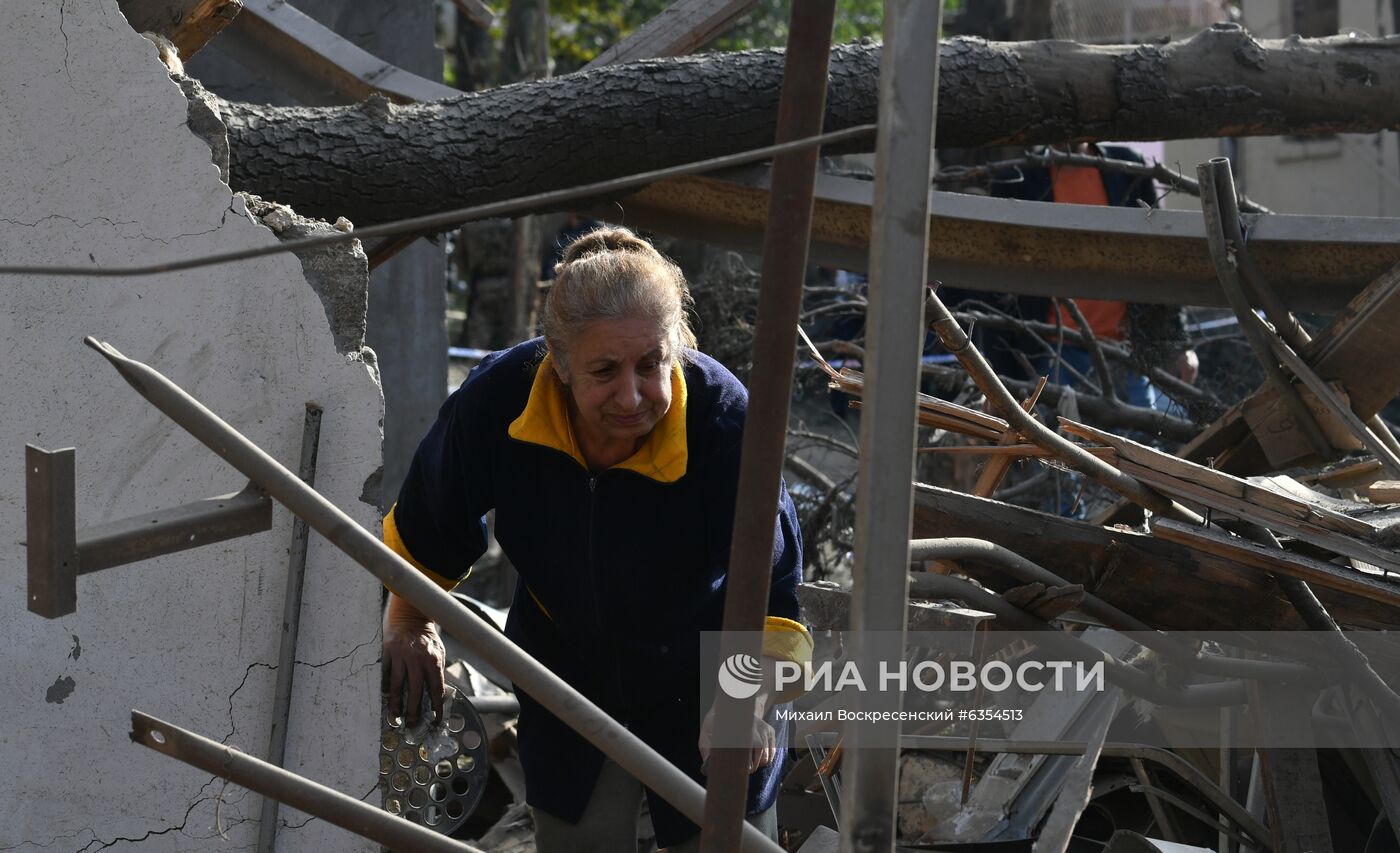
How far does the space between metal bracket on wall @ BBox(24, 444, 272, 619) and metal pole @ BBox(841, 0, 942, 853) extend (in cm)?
88

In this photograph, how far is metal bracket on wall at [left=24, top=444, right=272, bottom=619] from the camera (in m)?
1.65

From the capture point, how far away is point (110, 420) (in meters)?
2.58

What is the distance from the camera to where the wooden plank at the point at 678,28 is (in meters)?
4.97

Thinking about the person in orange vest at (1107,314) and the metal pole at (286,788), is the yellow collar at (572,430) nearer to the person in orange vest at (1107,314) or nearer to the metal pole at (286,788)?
the metal pole at (286,788)

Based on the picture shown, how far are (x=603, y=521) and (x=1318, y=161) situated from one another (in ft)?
46.4

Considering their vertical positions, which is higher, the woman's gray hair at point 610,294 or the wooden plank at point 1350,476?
the woman's gray hair at point 610,294

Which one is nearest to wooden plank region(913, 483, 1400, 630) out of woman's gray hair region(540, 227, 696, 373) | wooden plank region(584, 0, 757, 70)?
woman's gray hair region(540, 227, 696, 373)

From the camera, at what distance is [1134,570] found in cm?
330

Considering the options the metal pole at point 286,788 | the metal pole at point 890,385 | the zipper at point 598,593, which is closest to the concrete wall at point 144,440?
the zipper at point 598,593

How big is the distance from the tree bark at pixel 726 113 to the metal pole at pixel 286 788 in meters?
2.32

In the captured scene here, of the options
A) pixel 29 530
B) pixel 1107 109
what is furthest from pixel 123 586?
pixel 1107 109

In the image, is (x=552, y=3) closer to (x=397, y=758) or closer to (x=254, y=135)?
(x=254, y=135)

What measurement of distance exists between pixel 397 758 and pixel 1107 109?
10.7 feet

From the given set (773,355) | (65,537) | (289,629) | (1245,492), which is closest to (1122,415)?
(1245,492)
